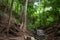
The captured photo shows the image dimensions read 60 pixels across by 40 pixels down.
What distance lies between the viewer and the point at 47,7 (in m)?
15.7

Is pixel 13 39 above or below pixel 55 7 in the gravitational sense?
below

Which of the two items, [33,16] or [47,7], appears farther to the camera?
[33,16]

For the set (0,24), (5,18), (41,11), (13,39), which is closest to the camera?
(13,39)

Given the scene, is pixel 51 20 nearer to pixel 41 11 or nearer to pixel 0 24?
pixel 41 11

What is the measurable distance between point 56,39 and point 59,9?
3764 millimetres

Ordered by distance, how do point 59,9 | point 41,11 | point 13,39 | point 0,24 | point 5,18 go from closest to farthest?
1. point 13,39
2. point 0,24
3. point 5,18
4. point 59,9
5. point 41,11

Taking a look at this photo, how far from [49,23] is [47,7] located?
66.0 inches

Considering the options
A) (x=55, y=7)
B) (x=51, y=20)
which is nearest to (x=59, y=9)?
(x=55, y=7)

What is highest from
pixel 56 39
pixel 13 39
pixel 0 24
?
pixel 0 24

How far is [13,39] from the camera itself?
24.8 ft

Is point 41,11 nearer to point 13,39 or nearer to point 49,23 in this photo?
point 49,23

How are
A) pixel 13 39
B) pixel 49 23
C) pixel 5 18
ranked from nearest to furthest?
1. pixel 13 39
2. pixel 5 18
3. pixel 49 23

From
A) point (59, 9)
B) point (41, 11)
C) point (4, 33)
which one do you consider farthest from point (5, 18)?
point (41, 11)

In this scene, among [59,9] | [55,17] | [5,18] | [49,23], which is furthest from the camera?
[49,23]
